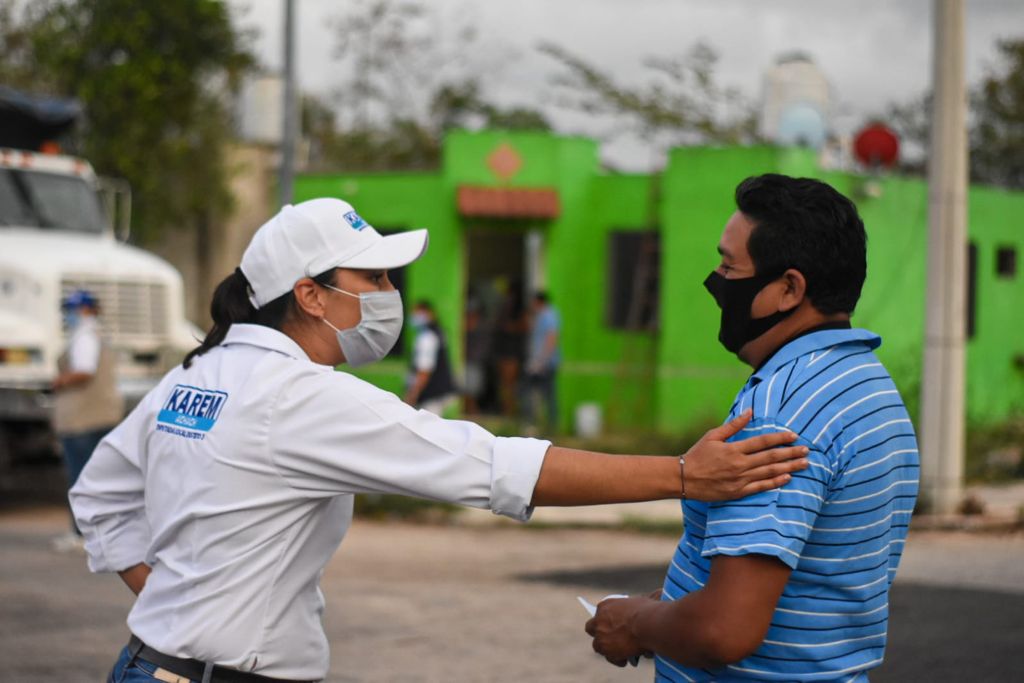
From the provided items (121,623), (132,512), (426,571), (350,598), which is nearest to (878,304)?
(426,571)

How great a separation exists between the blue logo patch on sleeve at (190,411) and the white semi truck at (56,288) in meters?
10.3

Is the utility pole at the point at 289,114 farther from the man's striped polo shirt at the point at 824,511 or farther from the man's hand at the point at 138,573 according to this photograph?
the man's striped polo shirt at the point at 824,511

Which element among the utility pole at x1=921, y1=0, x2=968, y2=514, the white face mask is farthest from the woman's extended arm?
the utility pole at x1=921, y1=0, x2=968, y2=514

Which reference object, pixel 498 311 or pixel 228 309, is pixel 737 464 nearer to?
pixel 228 309

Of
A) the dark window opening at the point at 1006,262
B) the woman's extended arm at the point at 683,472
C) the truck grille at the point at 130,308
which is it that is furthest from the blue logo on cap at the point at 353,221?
the dark window opening at the point at 1006,262

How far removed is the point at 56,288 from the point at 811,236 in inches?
471

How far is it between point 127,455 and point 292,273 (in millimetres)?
596

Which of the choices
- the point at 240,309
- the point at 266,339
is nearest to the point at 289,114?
the point at 240,309

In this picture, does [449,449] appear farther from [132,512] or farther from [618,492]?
[132,512]

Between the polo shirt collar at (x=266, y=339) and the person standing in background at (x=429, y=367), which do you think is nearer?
the polo shirt collar at (x=266, y=339)

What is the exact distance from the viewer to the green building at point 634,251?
18016 mm

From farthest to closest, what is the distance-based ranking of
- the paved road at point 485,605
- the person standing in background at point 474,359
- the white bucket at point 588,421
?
the person standing in background at point 474,359 → the white bucket at point 588,421 → the paved road at point 485,605

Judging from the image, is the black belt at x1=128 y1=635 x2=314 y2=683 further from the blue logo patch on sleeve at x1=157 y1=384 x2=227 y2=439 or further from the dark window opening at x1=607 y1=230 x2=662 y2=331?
the dark window opening at x1=607 y1=230 x2=662 y2=331

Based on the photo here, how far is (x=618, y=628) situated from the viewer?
2.67 meters
